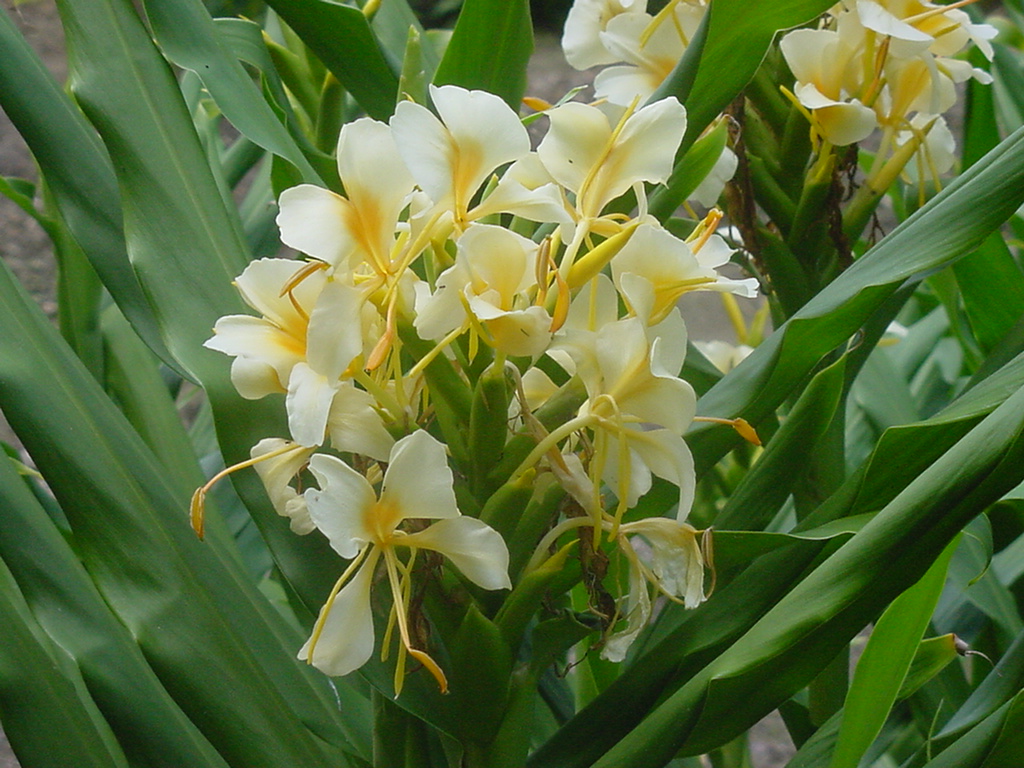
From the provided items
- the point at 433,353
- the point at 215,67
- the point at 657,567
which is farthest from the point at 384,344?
the point at 215,67

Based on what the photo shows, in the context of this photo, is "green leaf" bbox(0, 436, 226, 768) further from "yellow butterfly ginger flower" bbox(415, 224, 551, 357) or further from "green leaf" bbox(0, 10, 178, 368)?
"yellow butterfly ginger flower" bbox(415, 224, 551, 357)

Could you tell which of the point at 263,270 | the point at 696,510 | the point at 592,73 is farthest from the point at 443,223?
the point at 592,73

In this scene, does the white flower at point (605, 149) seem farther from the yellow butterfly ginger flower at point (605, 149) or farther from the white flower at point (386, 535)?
the white flower at point (386, 535)

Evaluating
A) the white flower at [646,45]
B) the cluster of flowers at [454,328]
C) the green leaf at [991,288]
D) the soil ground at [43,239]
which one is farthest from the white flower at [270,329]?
the soil ground at [43,239]

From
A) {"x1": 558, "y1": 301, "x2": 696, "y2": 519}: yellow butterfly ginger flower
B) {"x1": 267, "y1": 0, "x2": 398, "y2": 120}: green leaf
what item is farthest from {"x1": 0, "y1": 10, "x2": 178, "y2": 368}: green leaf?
{"x1": 558, "y1": 301, "x2": 696, "y2": 519}: yellow butterfly ginger flower

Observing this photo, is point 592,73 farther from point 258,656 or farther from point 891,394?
point 258,656

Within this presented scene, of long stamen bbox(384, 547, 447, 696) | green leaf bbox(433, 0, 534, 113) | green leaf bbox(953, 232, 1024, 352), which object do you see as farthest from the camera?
green leaf bbox(953, 232, 1024, 352)
